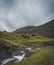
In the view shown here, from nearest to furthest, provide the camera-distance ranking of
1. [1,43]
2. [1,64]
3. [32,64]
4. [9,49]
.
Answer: [32,64]
[1,64]
[9,49]
[1,43]

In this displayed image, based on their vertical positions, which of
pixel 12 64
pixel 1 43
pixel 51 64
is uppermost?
pixel 1 43

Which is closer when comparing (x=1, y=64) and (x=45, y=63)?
(x=45, y=63)

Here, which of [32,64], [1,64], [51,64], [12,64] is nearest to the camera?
[51,64]

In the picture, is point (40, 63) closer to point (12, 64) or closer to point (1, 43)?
point (12, 64)

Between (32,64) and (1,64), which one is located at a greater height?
(1,64)

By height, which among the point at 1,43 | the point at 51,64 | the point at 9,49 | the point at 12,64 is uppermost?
the point at 1,43

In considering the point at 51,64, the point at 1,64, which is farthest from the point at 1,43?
the point at 51,64

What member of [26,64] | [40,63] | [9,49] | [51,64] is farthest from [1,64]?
[9,49]

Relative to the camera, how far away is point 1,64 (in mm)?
63750

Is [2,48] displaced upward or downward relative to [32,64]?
upward

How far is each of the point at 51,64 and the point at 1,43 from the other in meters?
67.1

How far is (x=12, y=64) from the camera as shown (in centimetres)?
5872

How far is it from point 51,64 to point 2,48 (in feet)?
188

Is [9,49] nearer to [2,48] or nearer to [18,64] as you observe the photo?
[2,48]
